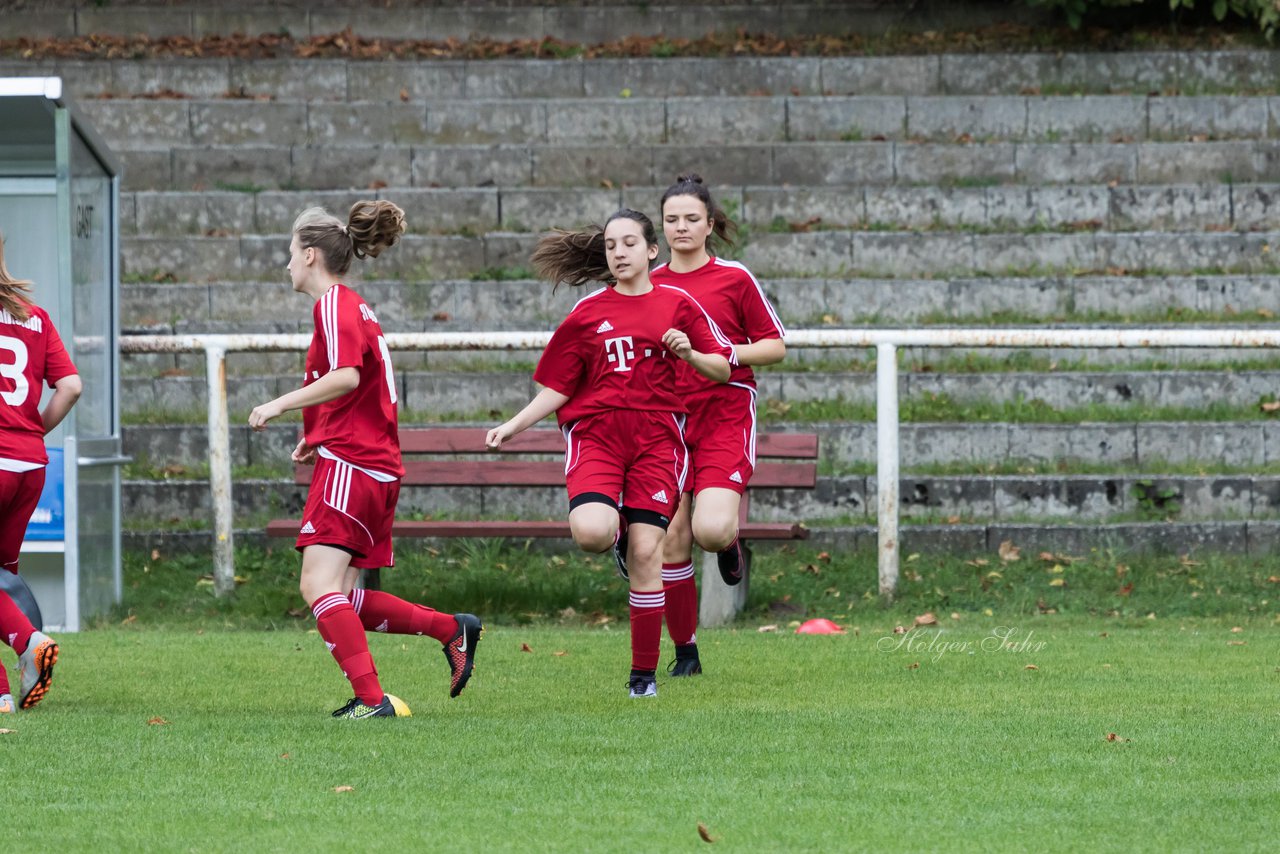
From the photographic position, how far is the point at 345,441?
583cm

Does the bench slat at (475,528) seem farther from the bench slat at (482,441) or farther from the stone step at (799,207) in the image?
the stone step at (799,207)

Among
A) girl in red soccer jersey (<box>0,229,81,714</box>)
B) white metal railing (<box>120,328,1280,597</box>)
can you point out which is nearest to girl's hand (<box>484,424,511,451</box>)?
girl in red soccer jersey (<box>0,229,81,714</box>)

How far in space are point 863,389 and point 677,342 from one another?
541cm

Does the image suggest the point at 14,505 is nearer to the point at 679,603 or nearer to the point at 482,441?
the point at 679,603

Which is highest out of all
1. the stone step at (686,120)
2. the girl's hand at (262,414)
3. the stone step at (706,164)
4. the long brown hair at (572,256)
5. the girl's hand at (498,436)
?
the stone step at (686,120)

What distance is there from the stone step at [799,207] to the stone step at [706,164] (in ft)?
1.25

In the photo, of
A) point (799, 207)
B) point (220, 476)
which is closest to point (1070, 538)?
point (799, 207)

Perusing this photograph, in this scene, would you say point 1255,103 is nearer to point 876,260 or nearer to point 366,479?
point 876,260

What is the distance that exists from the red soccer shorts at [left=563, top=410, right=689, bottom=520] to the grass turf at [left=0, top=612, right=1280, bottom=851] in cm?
77

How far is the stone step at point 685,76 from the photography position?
14719 millimetres

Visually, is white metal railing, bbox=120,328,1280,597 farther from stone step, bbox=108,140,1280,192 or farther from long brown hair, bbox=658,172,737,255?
stone step, bbox=108,140,1280,192

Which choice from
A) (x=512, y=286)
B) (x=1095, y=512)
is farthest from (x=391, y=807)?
(x=512, y=286)

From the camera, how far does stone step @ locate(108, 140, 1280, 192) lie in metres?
13.6

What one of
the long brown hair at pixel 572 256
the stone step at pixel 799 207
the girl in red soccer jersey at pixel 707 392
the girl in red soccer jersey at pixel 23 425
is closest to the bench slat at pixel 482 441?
the girl in red soccer jersey at pixel 707 392
